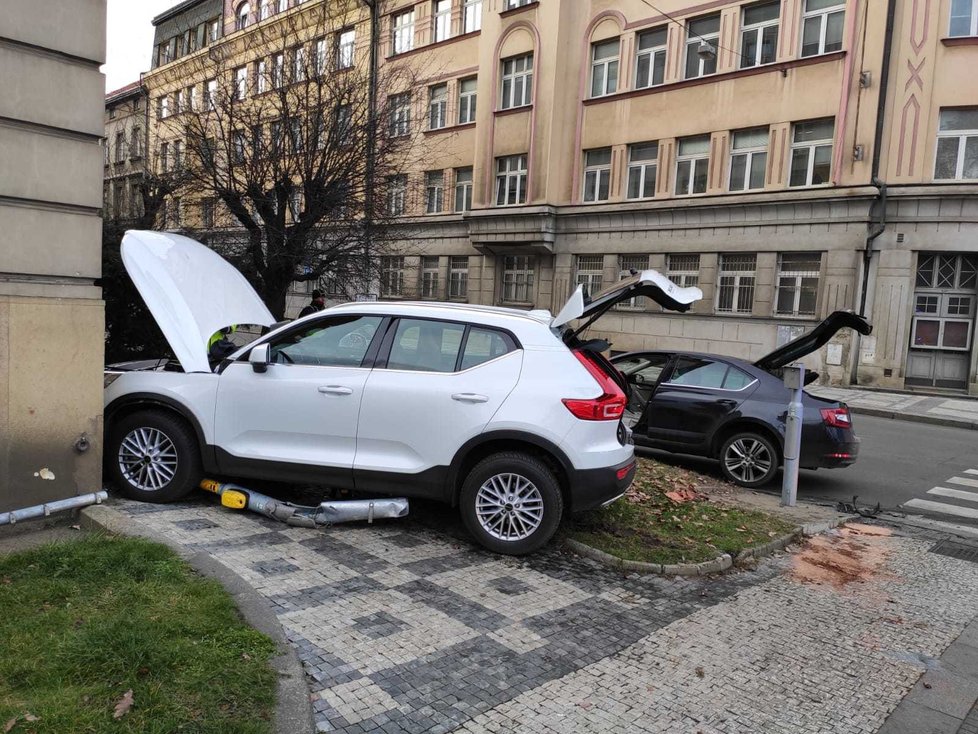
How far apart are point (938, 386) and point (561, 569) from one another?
60.1 feet

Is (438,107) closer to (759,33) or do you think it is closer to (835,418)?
(759,33)

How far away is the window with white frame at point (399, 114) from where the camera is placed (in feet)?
42.5

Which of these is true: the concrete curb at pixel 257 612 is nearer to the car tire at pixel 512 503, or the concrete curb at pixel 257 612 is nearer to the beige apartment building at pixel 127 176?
the car tire at pixel 512 503

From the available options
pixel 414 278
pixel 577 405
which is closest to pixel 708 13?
pixel 414 278

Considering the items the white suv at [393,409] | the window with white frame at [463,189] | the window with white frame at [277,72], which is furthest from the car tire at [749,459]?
the window with white frame at [463,189]

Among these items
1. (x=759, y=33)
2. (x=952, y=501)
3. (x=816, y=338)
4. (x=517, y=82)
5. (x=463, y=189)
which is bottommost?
(x=952, y=501)

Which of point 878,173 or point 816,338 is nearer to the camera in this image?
point 816,338

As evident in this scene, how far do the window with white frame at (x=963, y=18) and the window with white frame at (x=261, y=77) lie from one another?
669 inches

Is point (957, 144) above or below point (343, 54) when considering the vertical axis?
above

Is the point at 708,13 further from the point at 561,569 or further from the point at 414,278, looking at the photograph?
the point at 561,569

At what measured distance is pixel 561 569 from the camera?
5000 millimetres

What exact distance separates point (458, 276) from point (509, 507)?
79.5ft

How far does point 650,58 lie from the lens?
23047mm

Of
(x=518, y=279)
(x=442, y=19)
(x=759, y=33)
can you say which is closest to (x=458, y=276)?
(x=518, y=279)
